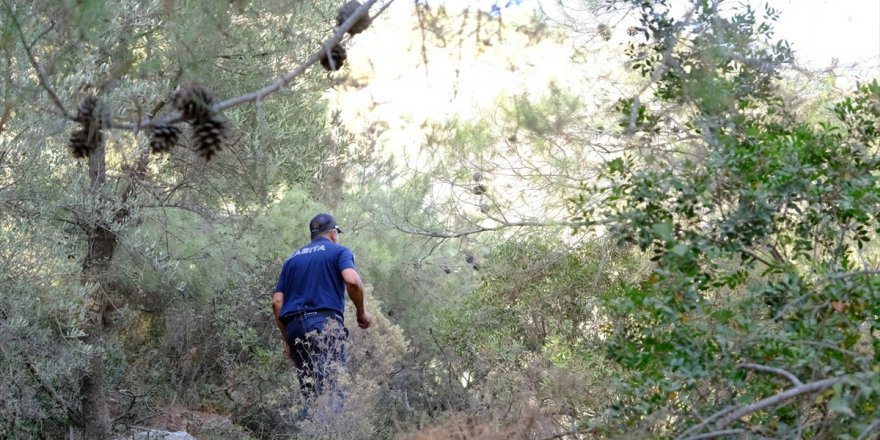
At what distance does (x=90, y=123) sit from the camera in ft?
→ 11.7

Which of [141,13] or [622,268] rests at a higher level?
[141,13]

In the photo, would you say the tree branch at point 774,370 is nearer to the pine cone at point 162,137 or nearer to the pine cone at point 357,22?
the pine cone at point 357,22

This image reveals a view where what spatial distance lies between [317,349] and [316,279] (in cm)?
57

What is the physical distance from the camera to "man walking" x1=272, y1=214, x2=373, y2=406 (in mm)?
7211

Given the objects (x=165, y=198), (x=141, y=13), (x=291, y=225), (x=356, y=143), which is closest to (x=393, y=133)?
(x=356, y=143)

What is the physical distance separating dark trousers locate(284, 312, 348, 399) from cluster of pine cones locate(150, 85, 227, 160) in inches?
127

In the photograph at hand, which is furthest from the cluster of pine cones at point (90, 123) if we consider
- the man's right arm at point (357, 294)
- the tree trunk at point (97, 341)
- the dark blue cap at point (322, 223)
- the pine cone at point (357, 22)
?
the tree trunk at point (97, 341)

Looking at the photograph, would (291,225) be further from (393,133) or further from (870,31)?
(870,31)

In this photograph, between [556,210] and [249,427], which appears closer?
[556,210]

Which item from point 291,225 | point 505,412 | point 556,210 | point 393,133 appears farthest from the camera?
point 393,133

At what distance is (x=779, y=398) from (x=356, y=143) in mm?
8618

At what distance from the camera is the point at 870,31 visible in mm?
7938

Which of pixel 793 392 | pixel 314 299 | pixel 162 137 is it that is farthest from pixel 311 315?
pixel 793 392

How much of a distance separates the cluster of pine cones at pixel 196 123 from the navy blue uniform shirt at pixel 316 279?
13.1ft
